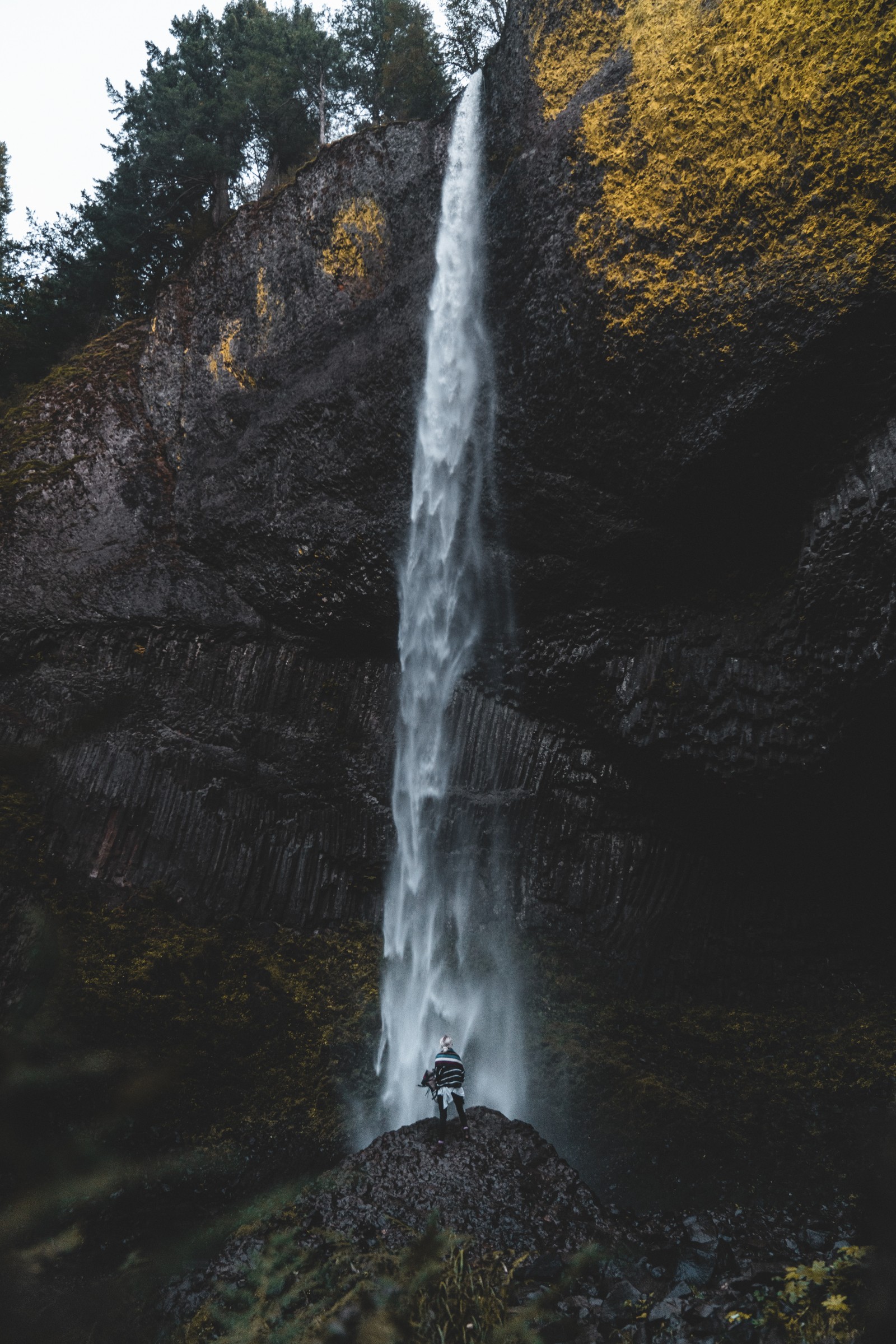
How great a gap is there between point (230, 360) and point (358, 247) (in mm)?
2582

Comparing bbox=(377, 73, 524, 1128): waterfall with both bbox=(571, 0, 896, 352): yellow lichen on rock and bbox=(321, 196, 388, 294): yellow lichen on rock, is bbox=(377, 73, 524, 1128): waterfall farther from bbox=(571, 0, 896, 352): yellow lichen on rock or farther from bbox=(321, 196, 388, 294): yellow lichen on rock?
bbox=(571, 0, 896, 352): yellow lichen on rock

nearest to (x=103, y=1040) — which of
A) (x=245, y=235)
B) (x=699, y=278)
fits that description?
(x=699, y=278)

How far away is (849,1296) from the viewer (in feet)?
15.3

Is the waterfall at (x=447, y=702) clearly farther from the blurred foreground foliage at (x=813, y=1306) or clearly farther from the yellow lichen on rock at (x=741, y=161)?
the blurred foreground foliage at (x=813, y=1306)

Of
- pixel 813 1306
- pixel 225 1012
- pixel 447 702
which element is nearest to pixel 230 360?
pixel 447 702

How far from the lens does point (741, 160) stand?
8.09 meters

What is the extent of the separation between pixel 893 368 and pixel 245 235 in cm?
982

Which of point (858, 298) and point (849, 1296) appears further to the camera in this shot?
point (858, 298)

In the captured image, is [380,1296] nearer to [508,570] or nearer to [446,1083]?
[446,1083]

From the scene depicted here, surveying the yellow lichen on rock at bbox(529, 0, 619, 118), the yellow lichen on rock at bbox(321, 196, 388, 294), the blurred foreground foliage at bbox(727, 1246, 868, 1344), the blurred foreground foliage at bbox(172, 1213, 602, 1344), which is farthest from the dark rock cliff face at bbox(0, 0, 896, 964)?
the blurred foreground foliage at bbox(172, 1213, 602, 1344)

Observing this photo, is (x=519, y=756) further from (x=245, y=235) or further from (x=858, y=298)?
(x=245, y=235)

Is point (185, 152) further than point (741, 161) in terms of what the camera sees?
Yes

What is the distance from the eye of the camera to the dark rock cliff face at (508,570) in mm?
8305

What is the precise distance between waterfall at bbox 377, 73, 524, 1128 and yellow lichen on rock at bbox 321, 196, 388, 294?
0.98 m
